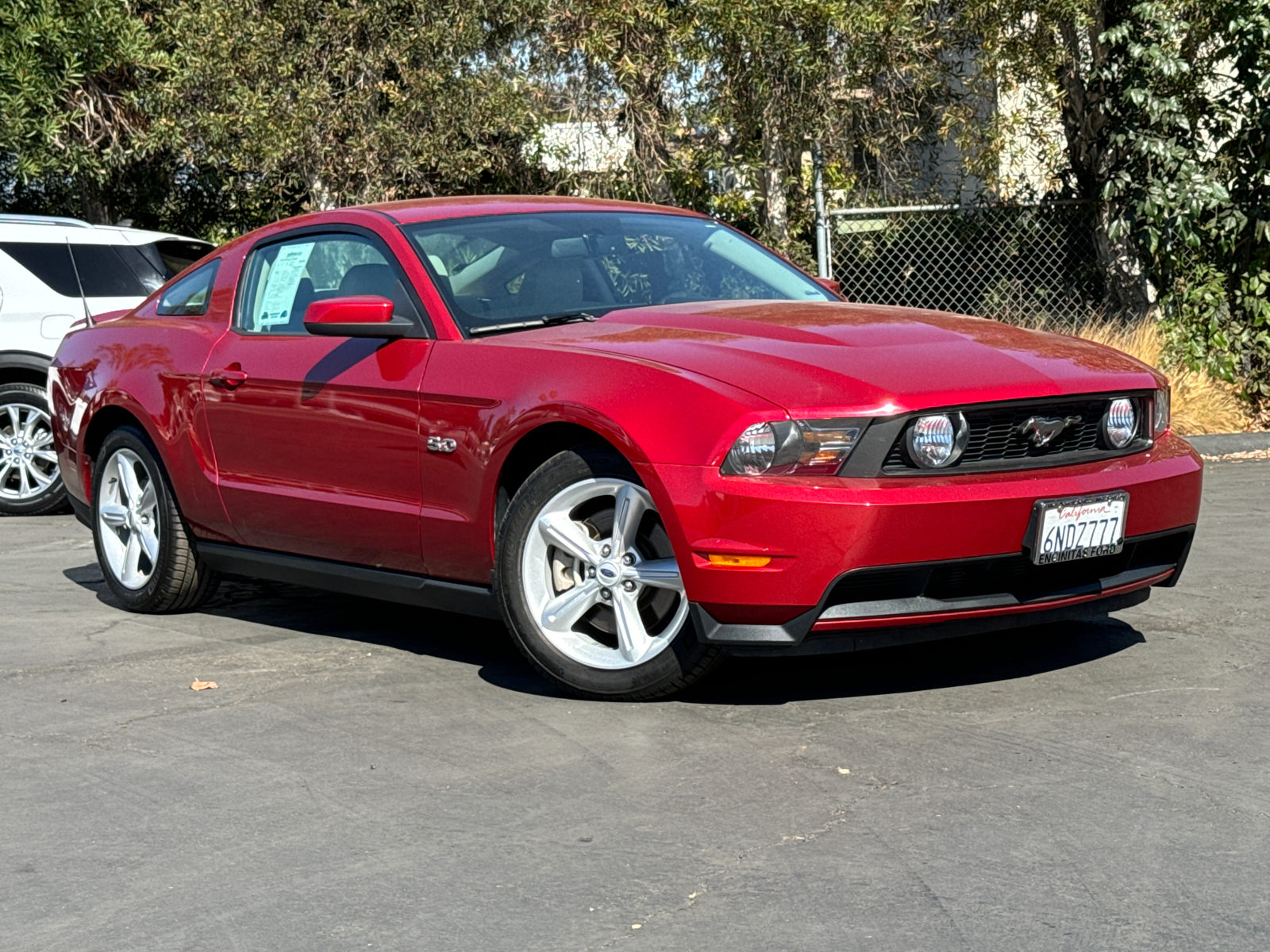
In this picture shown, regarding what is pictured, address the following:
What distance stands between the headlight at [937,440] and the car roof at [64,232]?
7.04m

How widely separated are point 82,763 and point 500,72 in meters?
11.4

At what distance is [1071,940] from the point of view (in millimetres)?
3180

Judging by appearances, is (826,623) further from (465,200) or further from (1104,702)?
(465,200)

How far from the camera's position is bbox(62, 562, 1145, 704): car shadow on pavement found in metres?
5.21

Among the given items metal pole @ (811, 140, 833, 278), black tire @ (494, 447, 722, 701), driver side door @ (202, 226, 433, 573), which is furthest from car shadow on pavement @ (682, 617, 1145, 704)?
metal pole @ (811, 140, 833, 278)

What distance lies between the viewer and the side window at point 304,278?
601cm

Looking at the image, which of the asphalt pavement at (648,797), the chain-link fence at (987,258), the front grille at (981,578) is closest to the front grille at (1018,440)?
the front grille at (981,578)

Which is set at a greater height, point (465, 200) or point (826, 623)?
point (465, 200)

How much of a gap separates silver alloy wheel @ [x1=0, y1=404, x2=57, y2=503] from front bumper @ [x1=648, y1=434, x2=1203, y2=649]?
6718mm

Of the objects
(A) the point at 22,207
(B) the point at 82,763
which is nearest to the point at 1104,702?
(B) the point at 82,763

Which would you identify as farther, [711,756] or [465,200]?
[465,200]

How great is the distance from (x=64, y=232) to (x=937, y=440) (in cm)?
741

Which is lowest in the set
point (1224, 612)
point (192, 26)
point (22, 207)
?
point (1224, 612)

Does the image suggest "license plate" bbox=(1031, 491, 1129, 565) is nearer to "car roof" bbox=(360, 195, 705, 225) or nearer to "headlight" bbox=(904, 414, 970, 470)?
"headlight" bbox=(904, 414, 970, 470)
